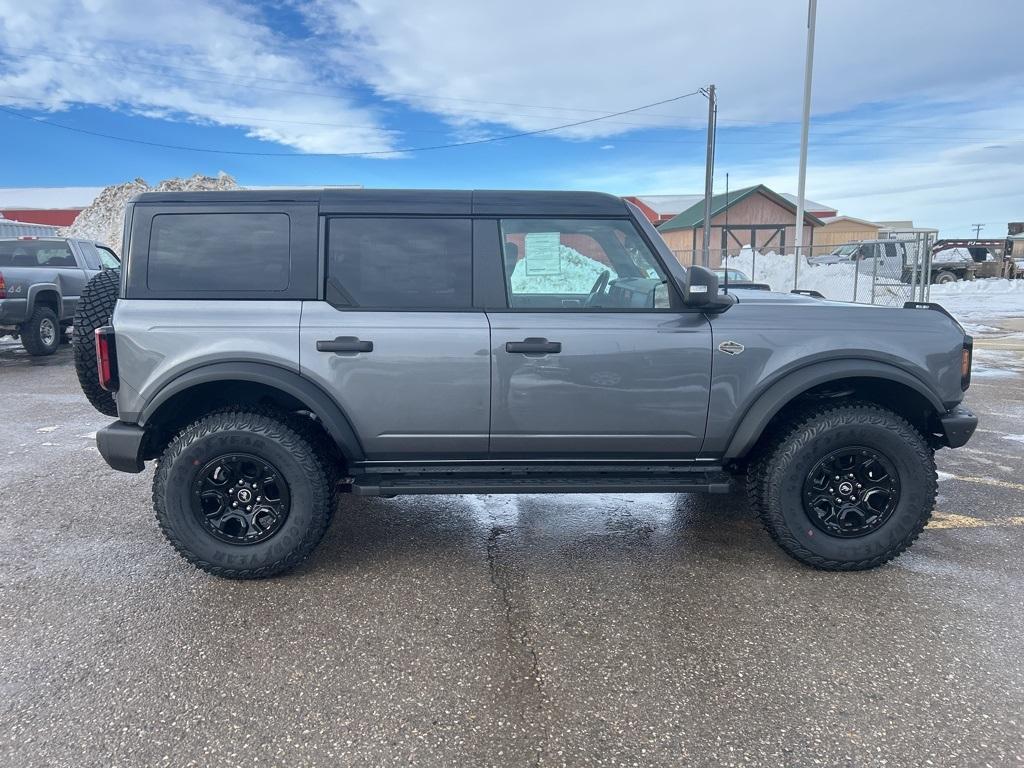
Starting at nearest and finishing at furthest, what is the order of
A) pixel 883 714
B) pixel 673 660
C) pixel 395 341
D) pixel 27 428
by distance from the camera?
pixel 883 714, pixel 673 660, pixel 395 341, pixel 27 428

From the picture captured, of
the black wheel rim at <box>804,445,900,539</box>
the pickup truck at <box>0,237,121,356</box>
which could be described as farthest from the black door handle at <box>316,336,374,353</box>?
the pickup truck at <box>0,237,121,356</box>

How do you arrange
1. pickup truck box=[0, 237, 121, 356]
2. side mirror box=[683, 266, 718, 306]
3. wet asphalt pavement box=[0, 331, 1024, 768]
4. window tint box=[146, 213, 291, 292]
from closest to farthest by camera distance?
wet asphalt pavement box=[0, 331, 1024, 768] < side mirror box=[683, 266, 718, 306] < window tint box=[146, 213, 291, 292] < pickup truck box=[0, 237, 121, 356]

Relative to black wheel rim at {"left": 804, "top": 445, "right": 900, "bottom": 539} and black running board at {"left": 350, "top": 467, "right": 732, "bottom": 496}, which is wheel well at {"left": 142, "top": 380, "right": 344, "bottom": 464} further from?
black wheel rim at {"left": 804, "top": 445, "right": 900, "bottom": 539}

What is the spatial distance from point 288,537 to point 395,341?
1106 mm

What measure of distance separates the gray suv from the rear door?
0.04ft

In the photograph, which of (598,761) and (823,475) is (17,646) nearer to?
(598,761)

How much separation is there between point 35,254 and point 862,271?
1693cm

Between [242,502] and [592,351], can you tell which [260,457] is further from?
[592,351]

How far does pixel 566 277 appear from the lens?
3.51 metres

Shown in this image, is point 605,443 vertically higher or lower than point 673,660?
higher

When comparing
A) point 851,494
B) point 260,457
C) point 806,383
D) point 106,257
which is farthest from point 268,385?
point 106,257

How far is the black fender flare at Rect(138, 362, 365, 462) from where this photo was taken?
328 cm

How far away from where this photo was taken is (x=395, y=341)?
3.32 meters

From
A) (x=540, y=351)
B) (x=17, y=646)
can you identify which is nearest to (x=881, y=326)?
(x=540, y=351)
